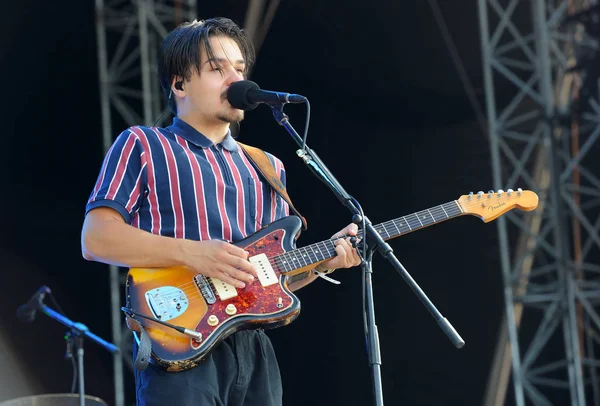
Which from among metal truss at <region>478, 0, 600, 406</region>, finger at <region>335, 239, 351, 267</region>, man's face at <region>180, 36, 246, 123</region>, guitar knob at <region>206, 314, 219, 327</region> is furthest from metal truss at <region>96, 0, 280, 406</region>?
guitar knob at <region>206, 314, 219, 327</region>

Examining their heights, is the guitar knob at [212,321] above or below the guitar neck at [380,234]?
below

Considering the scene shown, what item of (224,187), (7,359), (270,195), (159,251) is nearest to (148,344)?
(159,251)

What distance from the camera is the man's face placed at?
103 inches

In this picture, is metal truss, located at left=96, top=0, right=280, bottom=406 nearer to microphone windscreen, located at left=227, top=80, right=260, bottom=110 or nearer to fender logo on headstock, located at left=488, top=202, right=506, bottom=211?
microphone windscreen, located at left=227, top=80, right=260, bottom=110

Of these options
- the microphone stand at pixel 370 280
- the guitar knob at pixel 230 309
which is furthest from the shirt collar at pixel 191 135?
the guitar knob at pixel 230 309

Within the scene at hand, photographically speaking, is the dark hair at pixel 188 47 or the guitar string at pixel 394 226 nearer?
the guitar string at pixel 394 226

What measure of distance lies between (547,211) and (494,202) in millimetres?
3087

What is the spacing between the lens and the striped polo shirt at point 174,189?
2.42m

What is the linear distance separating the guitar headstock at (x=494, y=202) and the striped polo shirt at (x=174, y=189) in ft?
2.61

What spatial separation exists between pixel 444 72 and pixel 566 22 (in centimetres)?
101

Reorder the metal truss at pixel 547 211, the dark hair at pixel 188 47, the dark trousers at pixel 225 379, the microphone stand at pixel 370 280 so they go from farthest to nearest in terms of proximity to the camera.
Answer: the metal truss at pixel 547 211 → the dark hair at pixel 188 47 → the dark trousers at pixel 225 379 → the microphone stand at pixel 370 280

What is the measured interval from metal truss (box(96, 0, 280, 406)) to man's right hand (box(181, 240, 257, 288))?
342 cm

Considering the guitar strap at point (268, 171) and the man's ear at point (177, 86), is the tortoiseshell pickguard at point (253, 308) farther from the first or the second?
the man's ear at point (177, 86)

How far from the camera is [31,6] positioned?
5707mm
